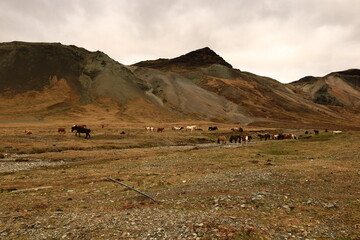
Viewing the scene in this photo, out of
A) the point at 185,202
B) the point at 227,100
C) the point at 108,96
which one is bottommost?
the point at 185,202

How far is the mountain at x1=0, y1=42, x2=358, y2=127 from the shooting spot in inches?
4557

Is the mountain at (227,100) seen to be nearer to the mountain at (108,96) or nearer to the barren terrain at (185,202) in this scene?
the mountain at (108,96)

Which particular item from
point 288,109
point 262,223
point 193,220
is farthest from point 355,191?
point 288,109

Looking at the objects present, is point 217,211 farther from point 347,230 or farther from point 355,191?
point 355,191

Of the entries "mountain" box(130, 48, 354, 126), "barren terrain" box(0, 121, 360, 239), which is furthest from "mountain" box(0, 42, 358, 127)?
"barren terrain" box(0, 121, 360, 239)

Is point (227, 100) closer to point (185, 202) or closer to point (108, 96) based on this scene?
point (108, 96)

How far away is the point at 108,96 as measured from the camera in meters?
130

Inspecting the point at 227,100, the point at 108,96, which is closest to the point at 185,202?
the point at 108,96

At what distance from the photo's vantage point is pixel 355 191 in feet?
50.9

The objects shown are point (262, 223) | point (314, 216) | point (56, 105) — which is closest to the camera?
point (262, 223)

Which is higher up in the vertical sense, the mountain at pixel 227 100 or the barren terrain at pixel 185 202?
the mountain at pixel 227 100

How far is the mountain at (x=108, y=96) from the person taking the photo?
4557 inches

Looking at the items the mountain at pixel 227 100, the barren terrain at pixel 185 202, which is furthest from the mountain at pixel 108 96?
the barren terrain at pixel 185 202

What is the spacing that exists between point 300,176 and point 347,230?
9176 millimetres
